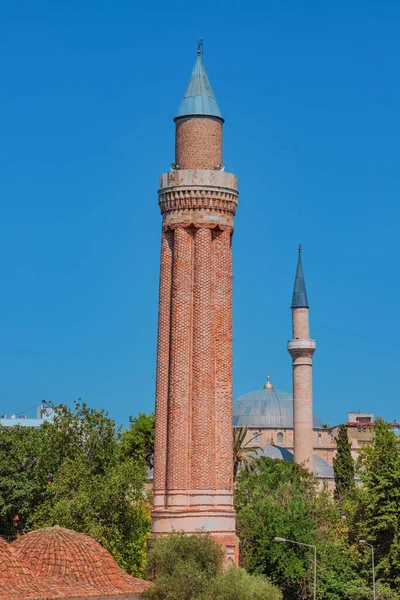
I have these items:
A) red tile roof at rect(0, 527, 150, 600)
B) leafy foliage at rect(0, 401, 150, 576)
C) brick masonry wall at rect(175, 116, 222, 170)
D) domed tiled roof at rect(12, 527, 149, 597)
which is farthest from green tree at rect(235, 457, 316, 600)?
domed tiled roof at rect(12, 527, 149, 597)

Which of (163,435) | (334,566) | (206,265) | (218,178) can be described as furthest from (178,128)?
(334,566)

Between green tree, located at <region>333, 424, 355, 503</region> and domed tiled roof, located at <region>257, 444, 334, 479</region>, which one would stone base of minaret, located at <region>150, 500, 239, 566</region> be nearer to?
green tree, located at <region>333, 424, 355, 503</region>

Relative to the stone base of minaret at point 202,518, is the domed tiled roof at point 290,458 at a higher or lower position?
higher

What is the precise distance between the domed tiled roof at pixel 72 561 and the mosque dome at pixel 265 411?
2966 inches

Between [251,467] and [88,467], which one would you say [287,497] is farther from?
[251,467]

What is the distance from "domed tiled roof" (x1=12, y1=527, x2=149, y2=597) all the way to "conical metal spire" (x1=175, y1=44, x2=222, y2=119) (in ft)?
55.7

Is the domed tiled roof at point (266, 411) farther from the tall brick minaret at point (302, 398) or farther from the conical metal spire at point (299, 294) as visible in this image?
the tall brick minaret at point (302, 398)

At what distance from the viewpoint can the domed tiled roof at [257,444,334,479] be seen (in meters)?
95.0

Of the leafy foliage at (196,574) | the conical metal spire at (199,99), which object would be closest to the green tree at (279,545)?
the leafy foliage at (196,574)

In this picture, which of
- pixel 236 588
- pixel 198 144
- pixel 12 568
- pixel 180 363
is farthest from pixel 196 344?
pixel 12 568

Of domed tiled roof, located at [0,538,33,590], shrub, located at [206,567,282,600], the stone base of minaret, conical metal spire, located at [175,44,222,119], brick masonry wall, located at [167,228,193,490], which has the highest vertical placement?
conical metal spire, located at [175,44,222,119]

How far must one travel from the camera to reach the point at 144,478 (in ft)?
144

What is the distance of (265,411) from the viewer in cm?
10662

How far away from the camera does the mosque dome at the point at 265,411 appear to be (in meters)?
106
